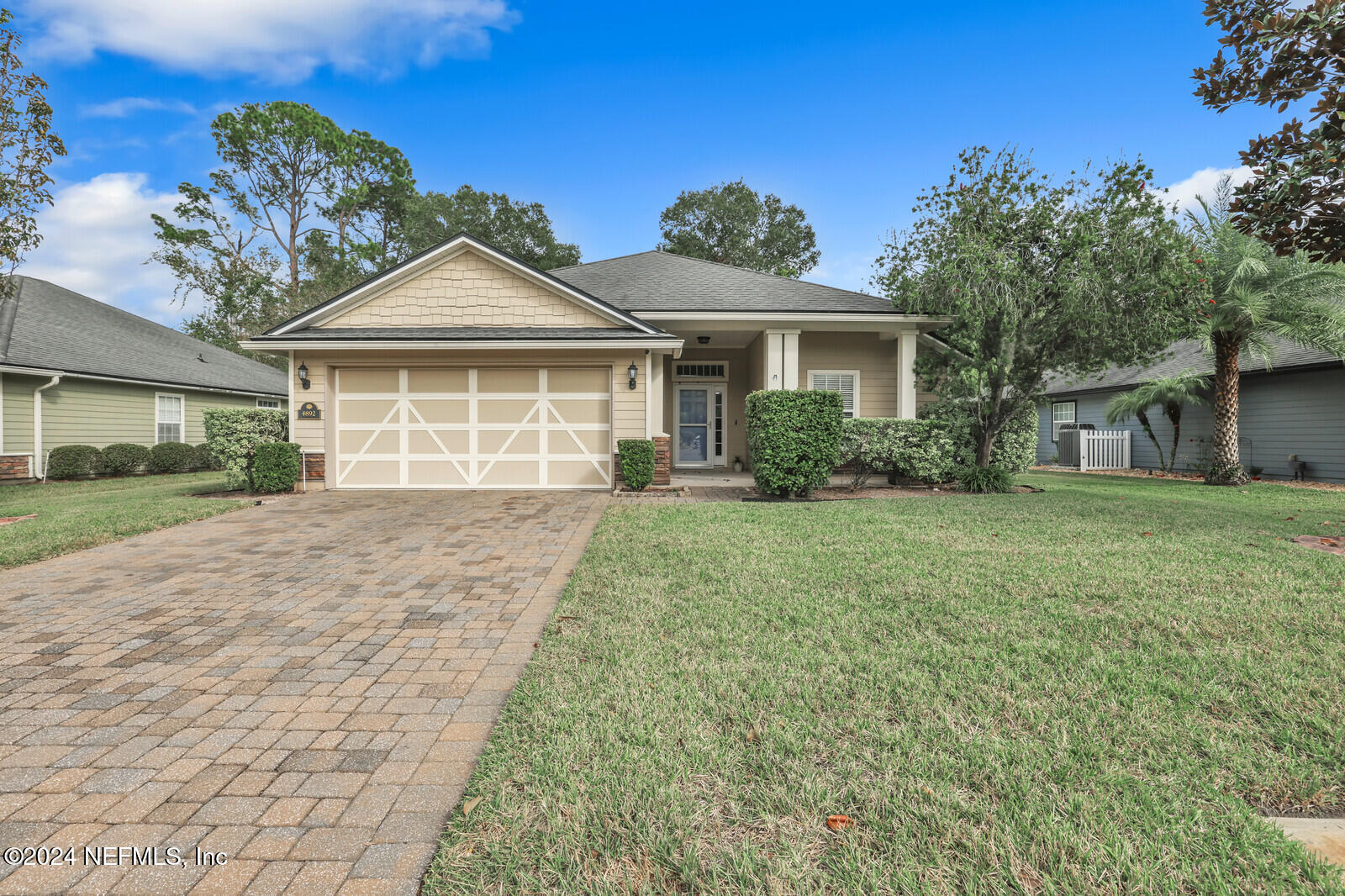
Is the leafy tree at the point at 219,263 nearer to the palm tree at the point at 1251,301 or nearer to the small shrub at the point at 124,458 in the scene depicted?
the small shrub at the point at 124,458

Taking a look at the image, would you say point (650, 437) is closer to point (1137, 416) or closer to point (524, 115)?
point (524, 115)

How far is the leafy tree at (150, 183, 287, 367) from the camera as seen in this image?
24.0 meters

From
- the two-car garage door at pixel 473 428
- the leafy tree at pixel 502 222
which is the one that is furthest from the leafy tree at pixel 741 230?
the two-car garage door at pixel 473 428

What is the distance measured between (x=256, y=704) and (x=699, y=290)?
1131 centimetres

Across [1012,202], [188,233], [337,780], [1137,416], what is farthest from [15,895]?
[188,233]

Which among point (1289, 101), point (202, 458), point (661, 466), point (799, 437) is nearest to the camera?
point (1289, 101)

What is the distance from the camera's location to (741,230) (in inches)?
1262

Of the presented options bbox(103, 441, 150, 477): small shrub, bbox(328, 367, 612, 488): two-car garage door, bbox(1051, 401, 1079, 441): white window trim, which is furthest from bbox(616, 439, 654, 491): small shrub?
bbox(1051, 401, 1079, 441): white window trim

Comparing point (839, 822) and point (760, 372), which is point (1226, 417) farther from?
point (839, 822)

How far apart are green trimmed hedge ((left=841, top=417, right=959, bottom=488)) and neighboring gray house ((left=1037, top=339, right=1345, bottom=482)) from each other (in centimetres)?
284

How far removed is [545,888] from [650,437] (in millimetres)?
8903

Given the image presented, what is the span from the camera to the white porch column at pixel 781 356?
11.4 m

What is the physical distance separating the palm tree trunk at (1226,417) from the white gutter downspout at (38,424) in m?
25.6

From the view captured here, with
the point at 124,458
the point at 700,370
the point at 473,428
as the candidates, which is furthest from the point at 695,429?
the point at 124,458
